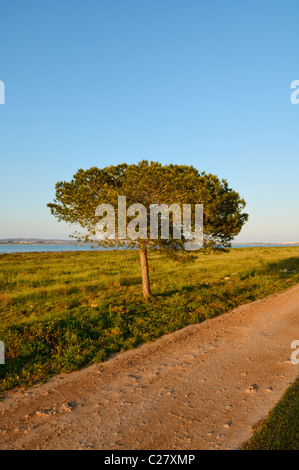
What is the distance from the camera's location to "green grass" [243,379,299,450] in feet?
18.4

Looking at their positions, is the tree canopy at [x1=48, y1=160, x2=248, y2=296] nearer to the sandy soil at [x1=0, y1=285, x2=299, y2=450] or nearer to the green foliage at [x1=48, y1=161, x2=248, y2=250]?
the green foliage at [x1=48, y1=161, x2=248, y2=250]

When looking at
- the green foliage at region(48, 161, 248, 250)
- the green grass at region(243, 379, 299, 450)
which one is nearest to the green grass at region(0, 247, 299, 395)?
the green foliage at region(48, 161, 248, 250)

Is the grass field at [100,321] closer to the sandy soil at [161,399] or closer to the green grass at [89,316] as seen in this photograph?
the green grass at [89,316]

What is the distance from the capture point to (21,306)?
18.5 m

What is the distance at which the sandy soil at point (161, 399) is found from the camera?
6027mm

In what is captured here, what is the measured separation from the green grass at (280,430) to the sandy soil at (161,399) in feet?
0.67

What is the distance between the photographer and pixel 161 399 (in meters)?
7.50

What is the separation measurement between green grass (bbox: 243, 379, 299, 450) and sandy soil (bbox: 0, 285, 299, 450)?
0.67ft

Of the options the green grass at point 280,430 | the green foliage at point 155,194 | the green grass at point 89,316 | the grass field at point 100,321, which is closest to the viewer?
the green grass at point 280,430

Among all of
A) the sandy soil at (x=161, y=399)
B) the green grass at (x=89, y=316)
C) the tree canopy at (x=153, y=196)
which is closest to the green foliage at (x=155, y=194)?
the tree canopy at (x=153, y=196)

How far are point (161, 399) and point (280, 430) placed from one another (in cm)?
288

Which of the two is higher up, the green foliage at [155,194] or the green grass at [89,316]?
the green foliage at [155,194]

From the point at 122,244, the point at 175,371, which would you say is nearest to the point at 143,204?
the point at 122,244
